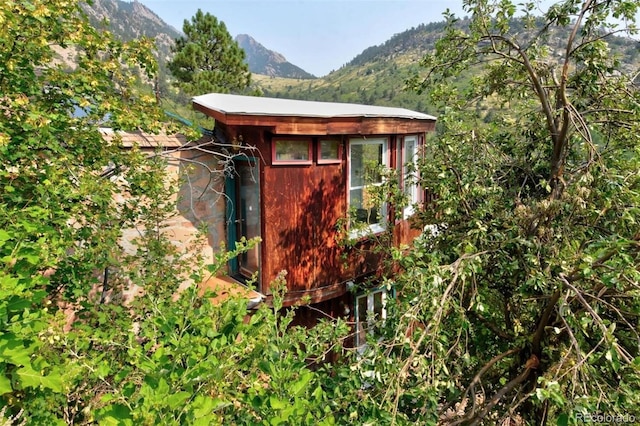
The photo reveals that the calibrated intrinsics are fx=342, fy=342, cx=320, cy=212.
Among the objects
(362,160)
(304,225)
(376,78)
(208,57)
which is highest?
(376,78)

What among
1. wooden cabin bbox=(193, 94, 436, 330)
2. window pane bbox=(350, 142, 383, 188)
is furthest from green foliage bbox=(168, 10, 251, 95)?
window pane bbox=(350, 142, 383, 188)

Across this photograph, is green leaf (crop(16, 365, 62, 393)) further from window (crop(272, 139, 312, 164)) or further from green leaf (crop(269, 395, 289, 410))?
window (crop(272, 139, 312, 164))

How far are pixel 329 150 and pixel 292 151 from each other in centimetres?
76

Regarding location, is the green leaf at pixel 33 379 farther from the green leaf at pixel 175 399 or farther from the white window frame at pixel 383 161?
the white window frame at pixel 383 161

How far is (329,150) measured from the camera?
21.1 ft

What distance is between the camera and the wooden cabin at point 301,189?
584cm

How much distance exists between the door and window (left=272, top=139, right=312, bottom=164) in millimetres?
583

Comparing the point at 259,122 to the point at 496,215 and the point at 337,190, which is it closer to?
the point at 337,190

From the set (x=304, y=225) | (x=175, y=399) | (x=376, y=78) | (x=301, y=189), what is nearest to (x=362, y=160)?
(x=301, y=189)

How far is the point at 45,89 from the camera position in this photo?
3.72 metres

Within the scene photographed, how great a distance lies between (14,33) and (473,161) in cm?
521

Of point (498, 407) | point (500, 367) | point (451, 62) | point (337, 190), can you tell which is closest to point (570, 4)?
point (451, 62)

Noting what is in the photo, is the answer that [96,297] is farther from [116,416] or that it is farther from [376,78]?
[376,78]

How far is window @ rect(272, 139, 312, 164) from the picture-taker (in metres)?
5.93
